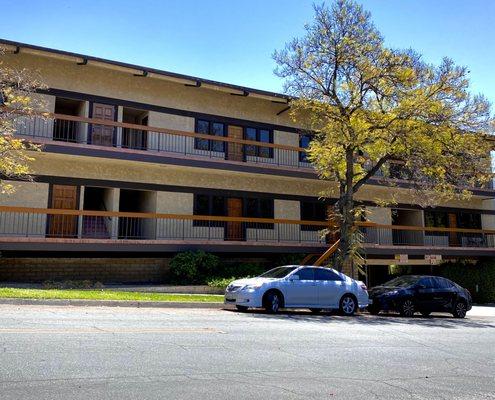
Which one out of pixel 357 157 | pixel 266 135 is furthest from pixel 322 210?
pixel 357 157

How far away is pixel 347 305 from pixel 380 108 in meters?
7.72

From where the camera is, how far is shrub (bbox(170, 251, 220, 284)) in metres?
20.4

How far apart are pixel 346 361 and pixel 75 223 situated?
51.2 feet

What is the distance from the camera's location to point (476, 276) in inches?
1192

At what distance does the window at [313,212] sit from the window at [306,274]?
35.6 ft

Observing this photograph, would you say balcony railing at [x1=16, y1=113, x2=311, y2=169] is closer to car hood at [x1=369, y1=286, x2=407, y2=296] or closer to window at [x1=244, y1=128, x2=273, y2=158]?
window at [x1=244, y1=128, x2=273, y2=158]

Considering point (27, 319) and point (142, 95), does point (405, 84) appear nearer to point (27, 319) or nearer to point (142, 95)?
point (142, 95)

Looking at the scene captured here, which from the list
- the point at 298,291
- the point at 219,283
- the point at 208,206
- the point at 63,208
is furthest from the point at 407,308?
the point at 63,208

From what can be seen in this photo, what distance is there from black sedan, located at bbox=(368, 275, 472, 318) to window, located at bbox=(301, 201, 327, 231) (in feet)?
28.9

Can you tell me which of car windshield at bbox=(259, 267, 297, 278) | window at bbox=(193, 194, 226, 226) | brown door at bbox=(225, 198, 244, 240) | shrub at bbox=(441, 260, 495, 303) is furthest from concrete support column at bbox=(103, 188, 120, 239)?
shrub at bbox=(441, 260, 495, 303)

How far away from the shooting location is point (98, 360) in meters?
7.13

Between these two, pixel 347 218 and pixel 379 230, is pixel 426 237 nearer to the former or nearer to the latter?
pixel 379 230

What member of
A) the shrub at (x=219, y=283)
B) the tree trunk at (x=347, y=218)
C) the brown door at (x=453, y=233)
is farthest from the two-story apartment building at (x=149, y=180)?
the tree trunk at (x=347, y=218)

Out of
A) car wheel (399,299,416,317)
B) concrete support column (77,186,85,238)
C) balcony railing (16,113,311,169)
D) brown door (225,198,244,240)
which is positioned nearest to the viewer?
car wheel (399,299,416,317)
